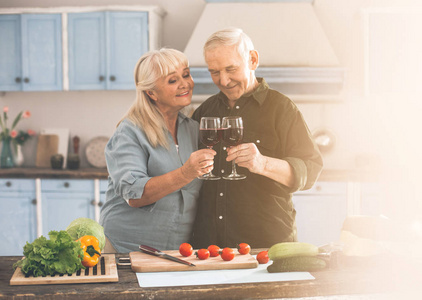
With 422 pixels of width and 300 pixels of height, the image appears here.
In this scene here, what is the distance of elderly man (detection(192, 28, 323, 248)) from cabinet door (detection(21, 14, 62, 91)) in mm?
2994

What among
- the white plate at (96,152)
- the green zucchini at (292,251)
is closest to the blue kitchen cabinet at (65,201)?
the white plate at (96,152)

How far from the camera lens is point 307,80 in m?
4.49

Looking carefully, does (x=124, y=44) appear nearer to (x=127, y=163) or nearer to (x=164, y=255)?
(x=127, y=163)

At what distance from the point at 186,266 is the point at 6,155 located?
3773 millimetres

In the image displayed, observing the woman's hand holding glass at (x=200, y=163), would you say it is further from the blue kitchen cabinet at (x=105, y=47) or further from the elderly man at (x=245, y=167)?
the blue kitchen cabinet at (x=105, y=47)

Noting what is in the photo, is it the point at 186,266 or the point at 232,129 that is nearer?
the point at 186,266

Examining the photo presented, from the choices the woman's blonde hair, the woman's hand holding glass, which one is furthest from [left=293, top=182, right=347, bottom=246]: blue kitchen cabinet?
the woman's hand holding glass

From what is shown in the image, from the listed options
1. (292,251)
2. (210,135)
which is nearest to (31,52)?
(210,135)

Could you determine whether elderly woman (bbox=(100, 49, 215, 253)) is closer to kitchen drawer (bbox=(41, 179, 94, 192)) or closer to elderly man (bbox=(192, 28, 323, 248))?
elderly man (bbox=(192, 28, 323, 248))

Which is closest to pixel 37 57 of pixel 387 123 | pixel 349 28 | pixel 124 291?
pixel 349 28

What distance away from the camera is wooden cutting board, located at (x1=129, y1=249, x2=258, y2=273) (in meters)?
1.70

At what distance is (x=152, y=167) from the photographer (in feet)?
7.23

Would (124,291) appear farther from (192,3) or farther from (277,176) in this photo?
(192,3)

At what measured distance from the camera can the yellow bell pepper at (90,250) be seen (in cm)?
170
